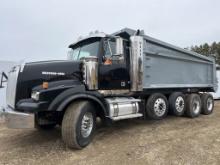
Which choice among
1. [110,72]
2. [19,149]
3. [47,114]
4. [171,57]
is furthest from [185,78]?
[19,149]

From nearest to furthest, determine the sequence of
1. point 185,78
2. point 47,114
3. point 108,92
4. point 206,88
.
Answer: point 47,114, point 108,92, point 185,78, point 206,88

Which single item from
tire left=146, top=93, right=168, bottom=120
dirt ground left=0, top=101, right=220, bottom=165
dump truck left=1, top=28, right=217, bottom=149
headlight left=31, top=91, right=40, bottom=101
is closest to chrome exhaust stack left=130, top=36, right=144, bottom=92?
dump truck left=1, top=28, right=217, bottom=149

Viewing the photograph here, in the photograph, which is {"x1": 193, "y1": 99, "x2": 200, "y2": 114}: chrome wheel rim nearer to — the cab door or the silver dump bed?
the silver dump bed

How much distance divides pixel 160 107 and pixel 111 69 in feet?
7.00

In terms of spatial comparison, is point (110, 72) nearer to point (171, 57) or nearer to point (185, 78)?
point (171, 57)

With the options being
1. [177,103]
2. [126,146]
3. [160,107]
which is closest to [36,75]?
[126,146]

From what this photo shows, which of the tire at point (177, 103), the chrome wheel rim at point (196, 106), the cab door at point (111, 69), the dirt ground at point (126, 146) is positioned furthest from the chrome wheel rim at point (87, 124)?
the chrome wheel rim at point (196, 106)

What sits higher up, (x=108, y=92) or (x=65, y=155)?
(x=108, y=92)

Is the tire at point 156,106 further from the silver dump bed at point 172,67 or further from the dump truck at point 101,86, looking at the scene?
the silver dump bed at point 172,67

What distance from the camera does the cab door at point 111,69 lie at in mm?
5492

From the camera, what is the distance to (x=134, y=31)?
636 centimetres

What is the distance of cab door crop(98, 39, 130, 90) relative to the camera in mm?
5492

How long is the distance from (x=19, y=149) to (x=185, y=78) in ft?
18.5

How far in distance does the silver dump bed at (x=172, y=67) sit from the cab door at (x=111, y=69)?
2.55ft
